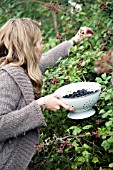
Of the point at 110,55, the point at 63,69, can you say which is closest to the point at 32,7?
the point at 63,69

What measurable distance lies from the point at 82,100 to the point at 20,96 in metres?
0.36

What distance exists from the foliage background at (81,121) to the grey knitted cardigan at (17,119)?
0.41 ft

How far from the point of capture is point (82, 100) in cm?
238

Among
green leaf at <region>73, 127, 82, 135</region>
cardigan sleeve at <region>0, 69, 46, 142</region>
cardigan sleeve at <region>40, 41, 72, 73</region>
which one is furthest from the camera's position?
cardigan sleeve at <region>40, 41, 72, 73</region>

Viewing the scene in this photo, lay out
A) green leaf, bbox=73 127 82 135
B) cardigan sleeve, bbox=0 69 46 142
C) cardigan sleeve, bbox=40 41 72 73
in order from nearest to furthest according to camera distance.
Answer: cardigan sleeve, bbox=0 69 46 142 < green leaf, bbox=73 127 82 135 < cardigan sleeve, bbox=40 41 72 73

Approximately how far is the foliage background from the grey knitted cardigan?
126mm

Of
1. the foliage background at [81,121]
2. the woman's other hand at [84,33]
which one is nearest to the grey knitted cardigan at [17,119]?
the foliage background at [81,121]

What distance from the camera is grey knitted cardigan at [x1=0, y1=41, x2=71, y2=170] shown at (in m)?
2.35

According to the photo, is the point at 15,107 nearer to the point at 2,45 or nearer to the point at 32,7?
the point at 2,45

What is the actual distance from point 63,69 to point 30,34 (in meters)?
0.54

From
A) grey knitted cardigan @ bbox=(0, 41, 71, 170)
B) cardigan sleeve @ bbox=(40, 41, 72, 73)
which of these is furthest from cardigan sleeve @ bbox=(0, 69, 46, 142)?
cardigan sleeve @ bbox=(40, 41, 72, 73)

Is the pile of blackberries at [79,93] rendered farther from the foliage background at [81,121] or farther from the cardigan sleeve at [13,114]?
the cardigan sleeve at [13,114]

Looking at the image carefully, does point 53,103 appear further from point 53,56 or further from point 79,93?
point 53,56

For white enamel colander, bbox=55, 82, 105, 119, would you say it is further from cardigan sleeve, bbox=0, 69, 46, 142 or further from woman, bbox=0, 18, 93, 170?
cardigan sleeve, bbox=0, 69, 46, 142
